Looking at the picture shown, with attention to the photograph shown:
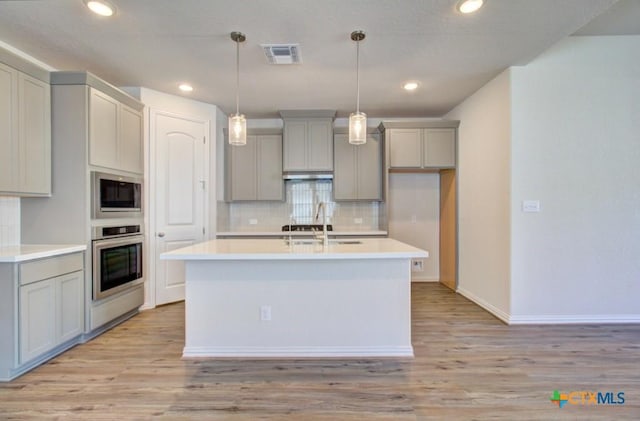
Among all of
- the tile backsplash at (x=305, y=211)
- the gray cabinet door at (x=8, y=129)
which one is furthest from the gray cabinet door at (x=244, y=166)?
the gray cabinet door at (x=8, y=129)

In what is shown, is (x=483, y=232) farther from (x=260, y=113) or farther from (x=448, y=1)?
(x=260, y=113)

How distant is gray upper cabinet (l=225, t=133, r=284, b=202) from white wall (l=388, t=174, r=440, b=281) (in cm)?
174

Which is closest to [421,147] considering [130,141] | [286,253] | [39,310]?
[286,253]

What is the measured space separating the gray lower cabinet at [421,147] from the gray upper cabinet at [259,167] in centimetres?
161

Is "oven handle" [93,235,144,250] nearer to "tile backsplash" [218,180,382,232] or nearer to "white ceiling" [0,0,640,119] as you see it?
"tile backsplash" [218,180,382,232]

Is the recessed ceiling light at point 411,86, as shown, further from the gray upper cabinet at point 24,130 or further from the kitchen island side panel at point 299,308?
the gray upper cabinet at point 24,130

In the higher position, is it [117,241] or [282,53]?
[282,53]

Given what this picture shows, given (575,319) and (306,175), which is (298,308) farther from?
(575,319)

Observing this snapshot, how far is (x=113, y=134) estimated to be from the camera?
297 cm

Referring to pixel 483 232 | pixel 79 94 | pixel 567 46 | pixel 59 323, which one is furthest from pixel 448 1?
pixel 59 323

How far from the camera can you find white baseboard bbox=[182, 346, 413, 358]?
238 cm

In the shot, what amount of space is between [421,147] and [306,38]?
2.38m

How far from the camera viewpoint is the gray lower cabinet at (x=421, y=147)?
13.9 ft

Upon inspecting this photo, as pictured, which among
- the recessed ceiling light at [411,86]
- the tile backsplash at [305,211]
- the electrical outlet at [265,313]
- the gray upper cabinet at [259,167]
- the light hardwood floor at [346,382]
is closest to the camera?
the light hardwood floor at [346,382]
